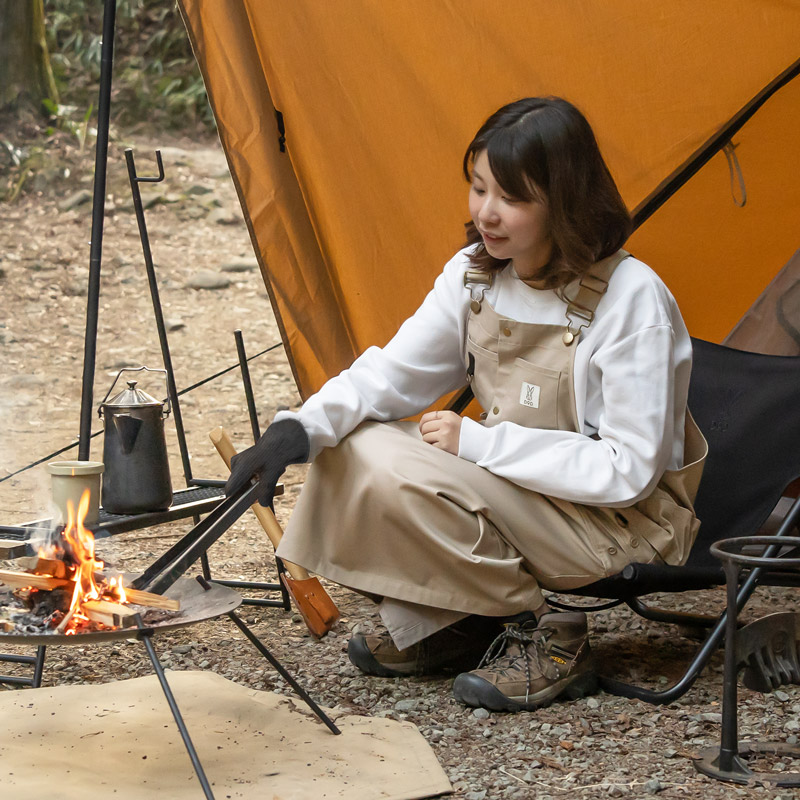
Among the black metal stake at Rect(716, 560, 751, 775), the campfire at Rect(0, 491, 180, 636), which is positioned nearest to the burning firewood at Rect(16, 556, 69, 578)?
the campfire at Rect(0, 491, 180, 636)

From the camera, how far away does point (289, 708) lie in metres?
2.46

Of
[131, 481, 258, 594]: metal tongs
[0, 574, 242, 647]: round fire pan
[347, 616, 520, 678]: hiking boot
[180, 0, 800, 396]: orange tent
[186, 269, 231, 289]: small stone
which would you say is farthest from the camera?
[186, 269, 231, 289]: small stone

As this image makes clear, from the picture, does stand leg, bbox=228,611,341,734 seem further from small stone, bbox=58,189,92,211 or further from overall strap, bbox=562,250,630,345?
A: small stone, bbox=58,189,92,211

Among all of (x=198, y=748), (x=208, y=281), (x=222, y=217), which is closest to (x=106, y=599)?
(x=198, y=748)

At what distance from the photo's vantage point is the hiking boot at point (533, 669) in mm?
2426

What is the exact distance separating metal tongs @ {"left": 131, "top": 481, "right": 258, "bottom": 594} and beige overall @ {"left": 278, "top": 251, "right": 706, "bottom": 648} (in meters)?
0.30

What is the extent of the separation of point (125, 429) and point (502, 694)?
1039mm

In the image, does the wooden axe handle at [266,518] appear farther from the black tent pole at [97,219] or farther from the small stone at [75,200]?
the small stone at [75,200]

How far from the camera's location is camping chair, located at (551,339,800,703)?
7.86 feet

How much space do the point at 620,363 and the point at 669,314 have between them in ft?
0.63

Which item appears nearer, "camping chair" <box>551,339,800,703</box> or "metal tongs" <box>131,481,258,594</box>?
"metal tongs" <box>131,481,258,594</box>

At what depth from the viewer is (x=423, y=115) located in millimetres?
3309

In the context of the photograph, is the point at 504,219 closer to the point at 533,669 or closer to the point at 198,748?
the point at 533,669

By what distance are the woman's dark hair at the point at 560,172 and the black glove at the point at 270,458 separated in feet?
2.14
